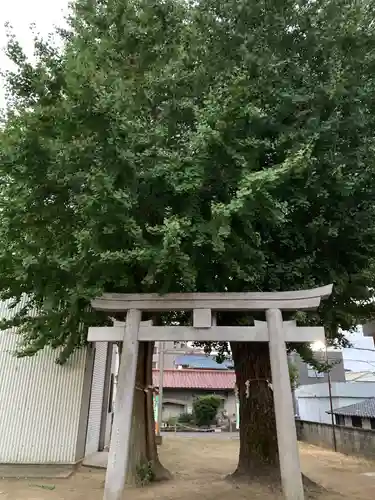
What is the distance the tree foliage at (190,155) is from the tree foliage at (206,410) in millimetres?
19588

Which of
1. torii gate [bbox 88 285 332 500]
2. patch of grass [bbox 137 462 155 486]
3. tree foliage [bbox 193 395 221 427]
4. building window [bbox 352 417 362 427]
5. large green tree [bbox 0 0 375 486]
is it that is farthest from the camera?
tree foliage [bbox 193 395 221 427]

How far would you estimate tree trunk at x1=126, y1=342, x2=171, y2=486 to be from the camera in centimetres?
782

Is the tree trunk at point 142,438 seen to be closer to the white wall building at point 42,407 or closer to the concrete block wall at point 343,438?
the white wall building at point 42,407

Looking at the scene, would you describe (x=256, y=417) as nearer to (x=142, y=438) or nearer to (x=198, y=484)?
(x=198, y=484)

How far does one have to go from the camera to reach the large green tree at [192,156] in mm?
4707

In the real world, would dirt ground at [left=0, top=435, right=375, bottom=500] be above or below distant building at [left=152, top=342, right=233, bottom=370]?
below

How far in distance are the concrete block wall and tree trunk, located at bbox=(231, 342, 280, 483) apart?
9.51 meters

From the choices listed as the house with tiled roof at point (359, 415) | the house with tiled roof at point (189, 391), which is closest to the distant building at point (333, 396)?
the house with tiled roof at point (359, 415)

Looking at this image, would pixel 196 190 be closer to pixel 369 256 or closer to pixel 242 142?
pixel 242 142

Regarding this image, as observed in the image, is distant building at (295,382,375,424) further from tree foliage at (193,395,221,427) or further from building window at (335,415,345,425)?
tree foliage at (193,395,221,427)

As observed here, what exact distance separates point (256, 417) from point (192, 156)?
16.8ft

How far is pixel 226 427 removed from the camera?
82.2ft

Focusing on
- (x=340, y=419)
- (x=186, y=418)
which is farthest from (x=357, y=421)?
(x=186, y=418)

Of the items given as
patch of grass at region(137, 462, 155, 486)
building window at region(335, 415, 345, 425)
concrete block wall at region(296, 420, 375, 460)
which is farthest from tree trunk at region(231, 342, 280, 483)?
building window at region(335, 415, 345, 425)
